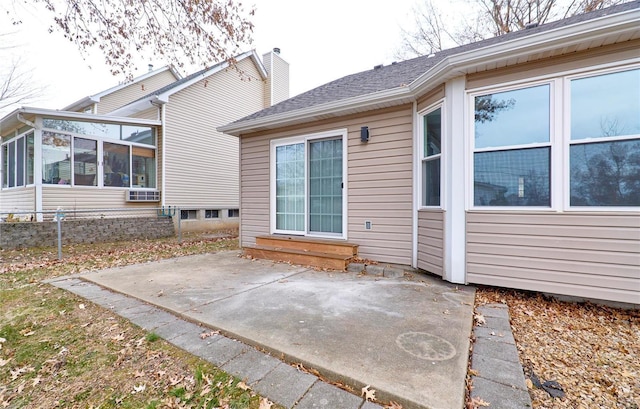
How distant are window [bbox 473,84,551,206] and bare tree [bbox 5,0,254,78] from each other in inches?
149

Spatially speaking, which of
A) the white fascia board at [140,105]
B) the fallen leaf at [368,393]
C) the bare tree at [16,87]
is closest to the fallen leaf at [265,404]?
the fallen leaf at [368,393]

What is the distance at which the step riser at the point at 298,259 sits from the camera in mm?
4484

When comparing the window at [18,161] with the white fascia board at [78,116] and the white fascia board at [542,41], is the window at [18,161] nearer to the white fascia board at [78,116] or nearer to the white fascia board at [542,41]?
the white fascia board at [78,116]

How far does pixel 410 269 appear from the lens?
14.0ft

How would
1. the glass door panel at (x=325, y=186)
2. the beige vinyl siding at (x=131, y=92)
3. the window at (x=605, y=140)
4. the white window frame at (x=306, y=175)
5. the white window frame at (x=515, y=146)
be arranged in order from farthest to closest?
the beige vinyl siding at (x=131, y=92) → the glass door panel at (x=325, y=186) → the white window frame at (x=306, y=175) → the white window frame at (x=515, y=146) → the window at (x=605, y=140)

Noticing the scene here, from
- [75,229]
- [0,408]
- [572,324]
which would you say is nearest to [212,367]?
[0,408]

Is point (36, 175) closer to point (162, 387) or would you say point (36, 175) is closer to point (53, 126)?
point (53, 126)

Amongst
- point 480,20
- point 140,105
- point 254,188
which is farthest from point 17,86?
point 480,20

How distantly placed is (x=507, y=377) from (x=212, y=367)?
187 cm

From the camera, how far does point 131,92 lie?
12.8 metres

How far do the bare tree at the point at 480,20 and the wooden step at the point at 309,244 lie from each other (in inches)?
401

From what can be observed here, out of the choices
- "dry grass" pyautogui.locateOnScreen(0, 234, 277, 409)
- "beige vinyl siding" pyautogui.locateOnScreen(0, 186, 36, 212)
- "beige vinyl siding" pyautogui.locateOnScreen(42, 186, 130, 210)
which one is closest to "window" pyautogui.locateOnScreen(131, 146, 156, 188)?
"beige vinyl siding" pyautogui.locateOnScreen(42, 186, 130, 210)

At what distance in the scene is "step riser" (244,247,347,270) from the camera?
4.48m

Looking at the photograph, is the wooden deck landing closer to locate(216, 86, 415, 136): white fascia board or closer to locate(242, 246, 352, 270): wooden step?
locate(242, 246, 352, 270): wooden step
